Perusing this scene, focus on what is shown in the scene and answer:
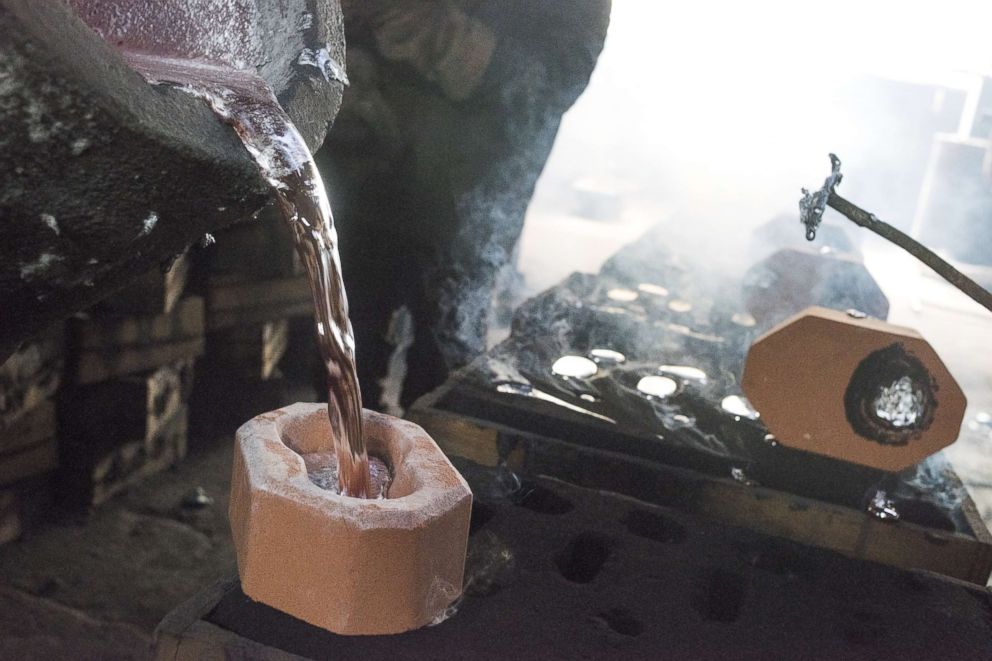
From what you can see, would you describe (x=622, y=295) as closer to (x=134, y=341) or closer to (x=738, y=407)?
(x=738, y=407)

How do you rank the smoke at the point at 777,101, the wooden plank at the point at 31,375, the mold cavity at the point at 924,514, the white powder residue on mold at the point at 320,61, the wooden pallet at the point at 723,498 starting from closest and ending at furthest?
the white powder residue on mold at the point at 320,61 < the wooden pallet at the point at 723,498 < the mold cavity at the point at 924,514 < the wooden plank at the point at 31,375 < the smoke at the point at 777,101

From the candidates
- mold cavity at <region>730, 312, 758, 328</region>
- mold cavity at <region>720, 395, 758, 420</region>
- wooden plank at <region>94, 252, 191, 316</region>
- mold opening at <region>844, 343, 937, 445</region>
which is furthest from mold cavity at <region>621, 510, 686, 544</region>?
mold cavity at <region>730, 312, 758, 328</region>

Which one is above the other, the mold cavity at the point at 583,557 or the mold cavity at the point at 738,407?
the mold cavity at the point at 738,407

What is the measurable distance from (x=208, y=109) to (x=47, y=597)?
256cm

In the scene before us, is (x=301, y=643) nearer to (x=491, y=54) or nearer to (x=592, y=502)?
(x=592, y=502)

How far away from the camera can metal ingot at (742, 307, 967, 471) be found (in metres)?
2.39

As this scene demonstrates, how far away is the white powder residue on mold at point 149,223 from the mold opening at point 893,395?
1974 millimetres

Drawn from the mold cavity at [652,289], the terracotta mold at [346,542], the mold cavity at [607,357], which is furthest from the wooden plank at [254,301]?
the terracotta mold at [346,542]

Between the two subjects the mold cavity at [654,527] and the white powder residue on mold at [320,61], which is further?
the mold cavity at [654,527]

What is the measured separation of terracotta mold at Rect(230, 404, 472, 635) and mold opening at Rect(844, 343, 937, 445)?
4.39ft

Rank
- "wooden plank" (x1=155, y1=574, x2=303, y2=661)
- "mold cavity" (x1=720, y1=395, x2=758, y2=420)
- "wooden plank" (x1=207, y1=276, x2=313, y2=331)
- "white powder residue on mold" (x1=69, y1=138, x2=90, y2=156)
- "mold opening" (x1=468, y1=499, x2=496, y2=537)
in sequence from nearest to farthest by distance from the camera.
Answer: "white powder residue on mold" (x1=69, y1=138, x2=90, y2=156) < "wooden plank" (x1=155, y1=574, x2=303, y2=661) < "mold opening" (x1=468, y1=499, x2=496, y2=537) < "mold cavity" (x1=720, y1=395, x2=758, y2=420) < "wooden plank" (x1=207, y1=276, x2=313, y2=331)

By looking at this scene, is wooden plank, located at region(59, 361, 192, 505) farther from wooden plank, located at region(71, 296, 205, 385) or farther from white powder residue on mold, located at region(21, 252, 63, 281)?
white powder residue on mold, located at region(21, 252, 63, 281)

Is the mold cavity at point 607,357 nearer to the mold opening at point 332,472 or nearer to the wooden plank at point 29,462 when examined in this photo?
the mold opening at point 332,472

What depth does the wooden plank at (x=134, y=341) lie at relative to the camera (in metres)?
3.42
